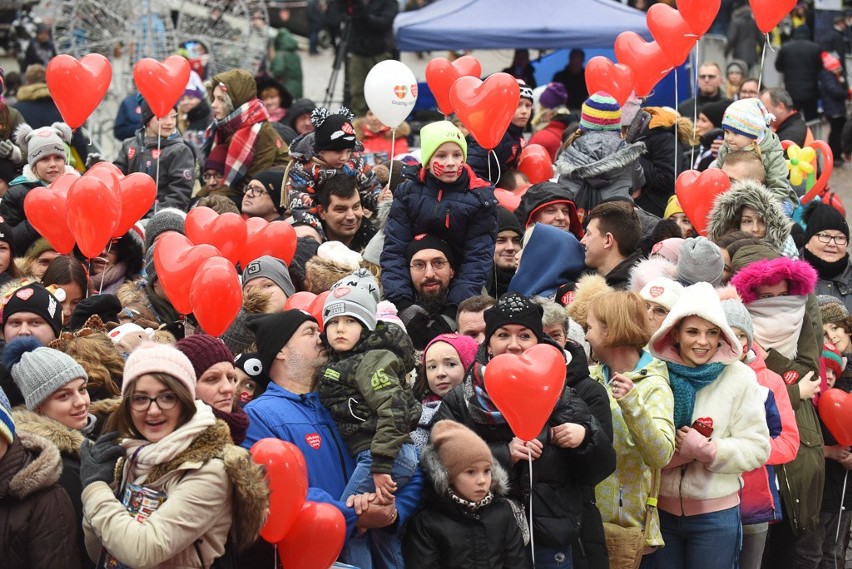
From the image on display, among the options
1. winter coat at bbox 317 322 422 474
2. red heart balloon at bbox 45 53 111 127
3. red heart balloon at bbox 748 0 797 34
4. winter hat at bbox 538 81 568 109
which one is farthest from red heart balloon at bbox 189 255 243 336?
winter hat at bbox 538 81 568 109

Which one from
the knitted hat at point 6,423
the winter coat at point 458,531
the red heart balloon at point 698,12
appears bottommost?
the winter coat at point 458,531

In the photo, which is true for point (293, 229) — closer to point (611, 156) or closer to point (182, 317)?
point (182, 317)

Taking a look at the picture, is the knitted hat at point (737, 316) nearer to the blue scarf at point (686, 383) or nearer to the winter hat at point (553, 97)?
the blue scarf at point (686, 383)

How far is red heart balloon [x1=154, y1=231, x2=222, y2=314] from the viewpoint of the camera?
21.7ft

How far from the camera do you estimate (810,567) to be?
7.43m

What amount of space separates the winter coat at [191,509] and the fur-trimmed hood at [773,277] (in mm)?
3236

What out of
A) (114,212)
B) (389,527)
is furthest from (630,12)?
(389,527)

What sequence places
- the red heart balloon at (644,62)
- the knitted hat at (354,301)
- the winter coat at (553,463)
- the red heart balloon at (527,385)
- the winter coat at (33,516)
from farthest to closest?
the red heart balloon at (644,62) < the knitted hat at (354,301) < the winter coat at (553,463) < the red heart balloon at (527,385) < the winter coat at (33,516)

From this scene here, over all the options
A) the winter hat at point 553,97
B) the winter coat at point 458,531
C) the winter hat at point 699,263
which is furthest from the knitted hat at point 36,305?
the winter hat at point 553,97

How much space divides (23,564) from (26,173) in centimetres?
496

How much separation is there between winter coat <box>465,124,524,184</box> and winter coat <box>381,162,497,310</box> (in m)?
1.59

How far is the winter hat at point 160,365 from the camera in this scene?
15.0ft

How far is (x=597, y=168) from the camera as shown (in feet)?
29.1

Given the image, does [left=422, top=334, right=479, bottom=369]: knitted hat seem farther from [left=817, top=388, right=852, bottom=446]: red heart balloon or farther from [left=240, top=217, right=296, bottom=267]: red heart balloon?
[left=817, top=388, right=852, bottom=446]: red heart balloon
